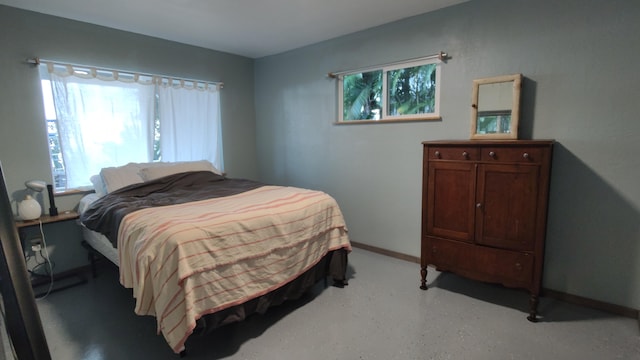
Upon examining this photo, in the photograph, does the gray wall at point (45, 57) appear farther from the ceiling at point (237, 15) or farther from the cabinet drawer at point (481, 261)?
the cabinet drawer at point (481, 261)

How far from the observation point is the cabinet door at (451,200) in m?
2.32

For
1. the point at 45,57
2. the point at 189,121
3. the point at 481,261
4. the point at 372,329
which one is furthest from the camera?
the point at 189,121

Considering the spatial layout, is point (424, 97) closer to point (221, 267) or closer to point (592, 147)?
point (592, 147)

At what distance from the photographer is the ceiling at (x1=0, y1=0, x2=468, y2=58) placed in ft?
8.45

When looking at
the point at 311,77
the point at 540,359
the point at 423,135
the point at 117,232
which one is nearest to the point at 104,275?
the point at 117,232

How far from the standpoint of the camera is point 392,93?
3211mm

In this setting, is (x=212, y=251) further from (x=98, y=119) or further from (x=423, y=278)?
(x=98, y=119)

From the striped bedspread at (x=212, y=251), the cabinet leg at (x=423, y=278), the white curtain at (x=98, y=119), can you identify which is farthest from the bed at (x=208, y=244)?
the cabinet leg at (x=423, y=278)

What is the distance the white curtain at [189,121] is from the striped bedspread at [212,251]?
1553 mm

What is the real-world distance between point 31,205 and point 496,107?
3.69 meters

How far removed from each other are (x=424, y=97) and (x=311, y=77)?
140cm

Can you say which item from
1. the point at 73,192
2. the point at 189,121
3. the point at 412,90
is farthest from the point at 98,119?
the point at 412,90

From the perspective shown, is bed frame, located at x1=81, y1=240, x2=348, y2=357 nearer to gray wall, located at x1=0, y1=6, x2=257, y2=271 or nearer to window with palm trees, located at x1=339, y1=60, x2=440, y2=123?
gray wall, located at x1=0, y1=6, x2=257, y2=271

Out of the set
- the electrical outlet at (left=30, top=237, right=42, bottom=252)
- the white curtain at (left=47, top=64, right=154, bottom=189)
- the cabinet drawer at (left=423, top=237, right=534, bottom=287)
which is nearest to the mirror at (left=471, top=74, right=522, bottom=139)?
the cabinet drawer at (left=423, top=237, right=534, bottom=287)
